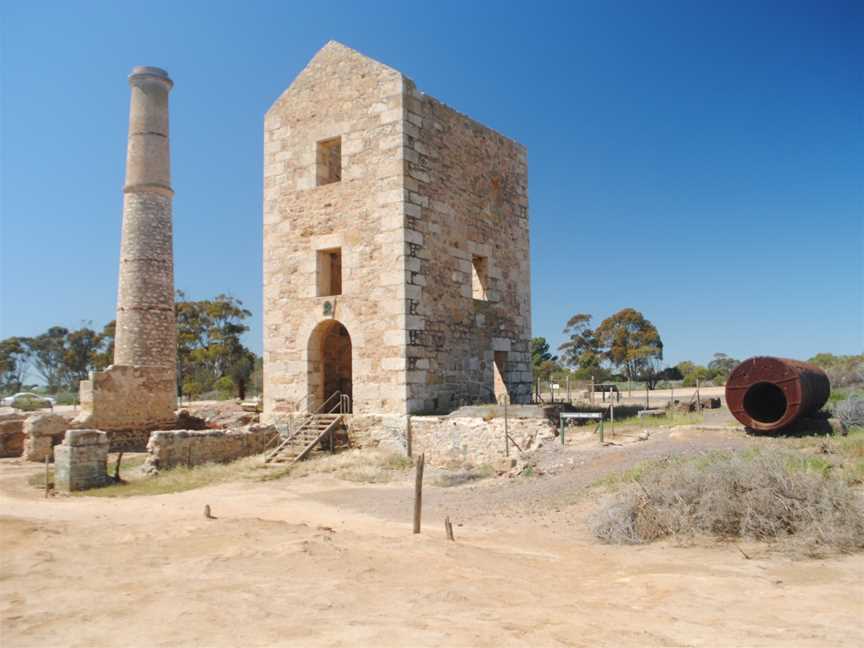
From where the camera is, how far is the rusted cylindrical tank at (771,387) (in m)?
11.0

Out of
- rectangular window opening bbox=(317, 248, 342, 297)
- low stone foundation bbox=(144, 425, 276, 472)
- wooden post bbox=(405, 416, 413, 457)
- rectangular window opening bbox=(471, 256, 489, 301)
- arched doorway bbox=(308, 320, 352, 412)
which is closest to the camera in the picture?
low stone foundation bbox=(144, 425, 276, 472)

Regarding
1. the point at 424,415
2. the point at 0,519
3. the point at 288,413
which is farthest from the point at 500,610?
the point at 288,413

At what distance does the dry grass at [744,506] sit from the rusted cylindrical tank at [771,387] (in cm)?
272

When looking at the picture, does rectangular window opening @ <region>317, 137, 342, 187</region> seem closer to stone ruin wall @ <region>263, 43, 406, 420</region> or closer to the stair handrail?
stone ruin wall @ <region>263, 43, 406, 420</region>

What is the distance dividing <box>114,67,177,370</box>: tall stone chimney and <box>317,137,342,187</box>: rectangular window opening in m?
7.46

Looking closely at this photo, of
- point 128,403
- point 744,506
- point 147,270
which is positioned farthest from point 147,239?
point 744,506

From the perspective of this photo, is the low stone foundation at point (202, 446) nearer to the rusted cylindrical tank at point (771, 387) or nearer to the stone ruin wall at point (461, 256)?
the stone ruin wall at point (461, 256)

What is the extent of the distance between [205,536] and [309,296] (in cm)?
840

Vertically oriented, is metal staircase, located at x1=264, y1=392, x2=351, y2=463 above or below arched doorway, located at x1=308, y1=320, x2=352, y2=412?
below

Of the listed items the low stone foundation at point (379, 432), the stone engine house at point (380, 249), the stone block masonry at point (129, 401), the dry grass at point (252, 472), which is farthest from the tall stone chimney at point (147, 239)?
the low stone foundation at point (379, 432)

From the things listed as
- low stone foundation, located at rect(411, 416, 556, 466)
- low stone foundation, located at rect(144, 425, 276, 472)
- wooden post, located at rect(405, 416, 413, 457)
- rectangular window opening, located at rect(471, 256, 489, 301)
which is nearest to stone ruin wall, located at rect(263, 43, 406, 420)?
wooden post, located at rect(405, 416, 413, 457)

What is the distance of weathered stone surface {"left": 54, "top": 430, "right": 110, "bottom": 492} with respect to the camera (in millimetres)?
12453

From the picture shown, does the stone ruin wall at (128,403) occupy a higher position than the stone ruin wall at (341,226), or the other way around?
the stone ruin wall at (341,226)

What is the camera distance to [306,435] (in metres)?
14.9
